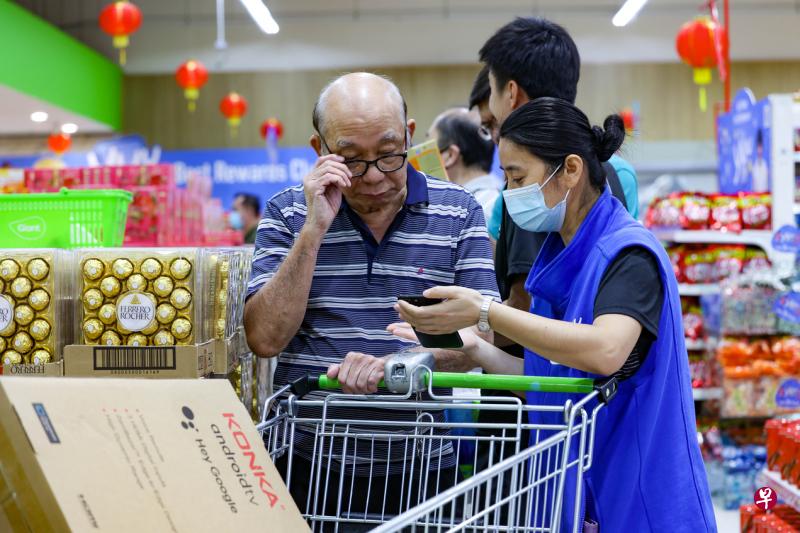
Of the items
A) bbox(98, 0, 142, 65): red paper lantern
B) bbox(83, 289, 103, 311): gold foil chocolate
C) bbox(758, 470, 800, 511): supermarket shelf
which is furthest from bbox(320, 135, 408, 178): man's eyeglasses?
bbox(98, 0, 142, 65): red paper lantern

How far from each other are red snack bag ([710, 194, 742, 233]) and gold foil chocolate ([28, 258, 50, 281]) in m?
5.02

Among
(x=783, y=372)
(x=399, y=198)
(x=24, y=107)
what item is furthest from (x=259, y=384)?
(x=24, y=107)

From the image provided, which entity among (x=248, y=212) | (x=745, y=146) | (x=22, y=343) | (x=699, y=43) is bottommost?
(x=22, y=343)

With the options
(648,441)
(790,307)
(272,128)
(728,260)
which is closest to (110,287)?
(648,441)

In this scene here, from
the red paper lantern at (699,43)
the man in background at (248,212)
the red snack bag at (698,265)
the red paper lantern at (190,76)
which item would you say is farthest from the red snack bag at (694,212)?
the red paper lantern at (190,76)

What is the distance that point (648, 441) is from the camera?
6.14ft

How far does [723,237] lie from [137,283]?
16.1 ft

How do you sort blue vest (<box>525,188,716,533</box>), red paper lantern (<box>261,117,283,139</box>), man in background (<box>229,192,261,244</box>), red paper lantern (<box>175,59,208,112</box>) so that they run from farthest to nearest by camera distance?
red paper lantern (<box>261,117,283,139</box>) → red paper lantern (<box>175,59,208,112</box>) → man in background (<box>229,192,261,244</box>) → blue vest (<box>525,188,716,533</box>)

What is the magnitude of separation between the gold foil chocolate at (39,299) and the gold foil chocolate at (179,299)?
264 millimetres

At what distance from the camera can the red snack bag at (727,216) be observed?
6203mm

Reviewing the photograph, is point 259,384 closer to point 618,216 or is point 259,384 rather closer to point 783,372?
point 618,216

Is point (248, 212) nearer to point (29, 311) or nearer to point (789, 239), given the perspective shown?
point (789, 239)

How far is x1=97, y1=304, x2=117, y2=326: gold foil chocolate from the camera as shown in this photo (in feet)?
6.78

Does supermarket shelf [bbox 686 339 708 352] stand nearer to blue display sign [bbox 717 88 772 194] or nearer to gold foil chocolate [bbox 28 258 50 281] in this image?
blue display sign [bbox 717 88 772 194]
